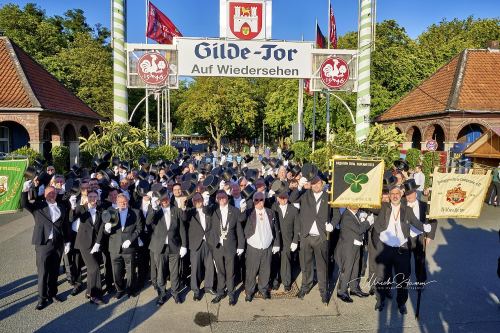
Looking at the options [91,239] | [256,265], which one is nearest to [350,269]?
[256,265]

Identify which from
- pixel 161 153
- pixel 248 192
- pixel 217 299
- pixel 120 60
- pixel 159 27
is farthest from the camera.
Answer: pixel 159 27

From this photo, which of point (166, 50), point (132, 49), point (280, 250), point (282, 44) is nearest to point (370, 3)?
point (282, 44)

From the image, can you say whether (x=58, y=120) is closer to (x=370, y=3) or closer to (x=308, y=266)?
(x=370, y=3)

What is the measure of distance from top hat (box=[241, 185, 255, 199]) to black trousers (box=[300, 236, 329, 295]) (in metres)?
1.45

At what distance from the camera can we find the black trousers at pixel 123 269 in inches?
235

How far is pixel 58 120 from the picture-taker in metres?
20.9

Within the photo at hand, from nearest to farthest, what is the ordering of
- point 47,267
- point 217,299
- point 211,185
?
point 47,267, point 217,299, point 211,185

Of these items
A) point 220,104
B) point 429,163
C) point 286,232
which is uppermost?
point 220,104

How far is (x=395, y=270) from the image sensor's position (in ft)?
19.1

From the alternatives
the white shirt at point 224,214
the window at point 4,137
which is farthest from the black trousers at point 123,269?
the window at point 4,137

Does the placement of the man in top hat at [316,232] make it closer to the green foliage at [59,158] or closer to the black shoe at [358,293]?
the black shoe at [358,293]

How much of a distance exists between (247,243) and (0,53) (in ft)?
73.1

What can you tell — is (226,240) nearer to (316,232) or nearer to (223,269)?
(223,269)

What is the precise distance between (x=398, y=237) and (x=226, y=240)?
9.06ft
